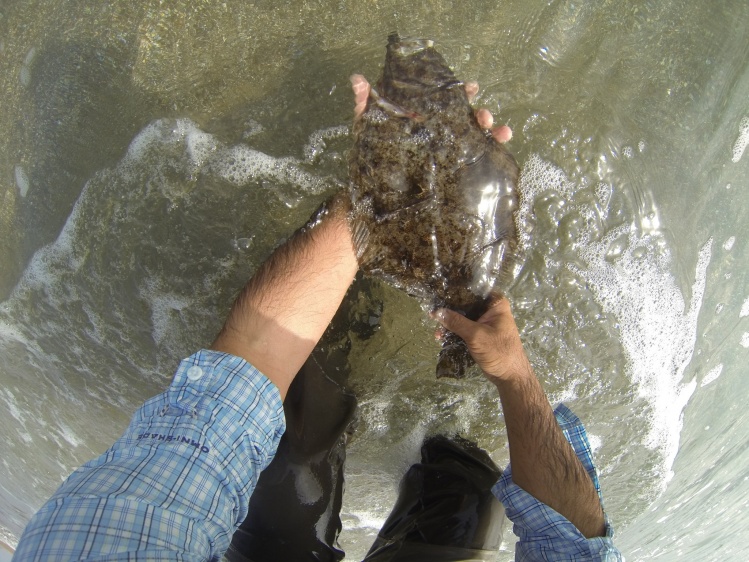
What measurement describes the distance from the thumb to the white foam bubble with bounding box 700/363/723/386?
2061mm

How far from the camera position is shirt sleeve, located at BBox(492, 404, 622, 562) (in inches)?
77.4

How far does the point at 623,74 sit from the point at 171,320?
2.89 meters

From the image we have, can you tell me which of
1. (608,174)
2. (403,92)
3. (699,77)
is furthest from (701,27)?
(403,92)

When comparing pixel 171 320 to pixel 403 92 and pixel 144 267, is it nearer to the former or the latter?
pixel 144 267

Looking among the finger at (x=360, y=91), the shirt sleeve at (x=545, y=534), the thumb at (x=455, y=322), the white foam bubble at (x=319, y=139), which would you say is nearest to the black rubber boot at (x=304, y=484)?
the thumb at (x=455, y=322)

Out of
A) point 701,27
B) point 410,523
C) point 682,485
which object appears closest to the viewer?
point 701,27

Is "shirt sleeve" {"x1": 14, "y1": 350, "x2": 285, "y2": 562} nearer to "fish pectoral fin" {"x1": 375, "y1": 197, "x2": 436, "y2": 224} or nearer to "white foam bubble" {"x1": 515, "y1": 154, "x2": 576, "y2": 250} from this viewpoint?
"fish pectoral fin" {"x1": 375, "y1": 197, "x2": 436, "y2": 224}

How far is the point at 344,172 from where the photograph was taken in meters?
2.56

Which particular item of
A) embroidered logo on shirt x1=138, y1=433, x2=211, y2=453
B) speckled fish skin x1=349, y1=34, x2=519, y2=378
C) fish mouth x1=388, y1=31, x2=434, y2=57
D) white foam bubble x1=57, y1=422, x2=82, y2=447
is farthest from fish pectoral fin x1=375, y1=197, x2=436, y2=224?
white foam bubble x1=57, y1=422, x2=82, y2=447

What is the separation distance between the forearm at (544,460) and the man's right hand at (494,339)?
56 millimetres

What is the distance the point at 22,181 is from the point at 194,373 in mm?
1874

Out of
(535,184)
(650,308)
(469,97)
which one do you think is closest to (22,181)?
(469,97)

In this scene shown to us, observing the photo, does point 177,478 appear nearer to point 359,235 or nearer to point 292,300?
point 292,300

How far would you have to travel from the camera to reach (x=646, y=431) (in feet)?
10.8
